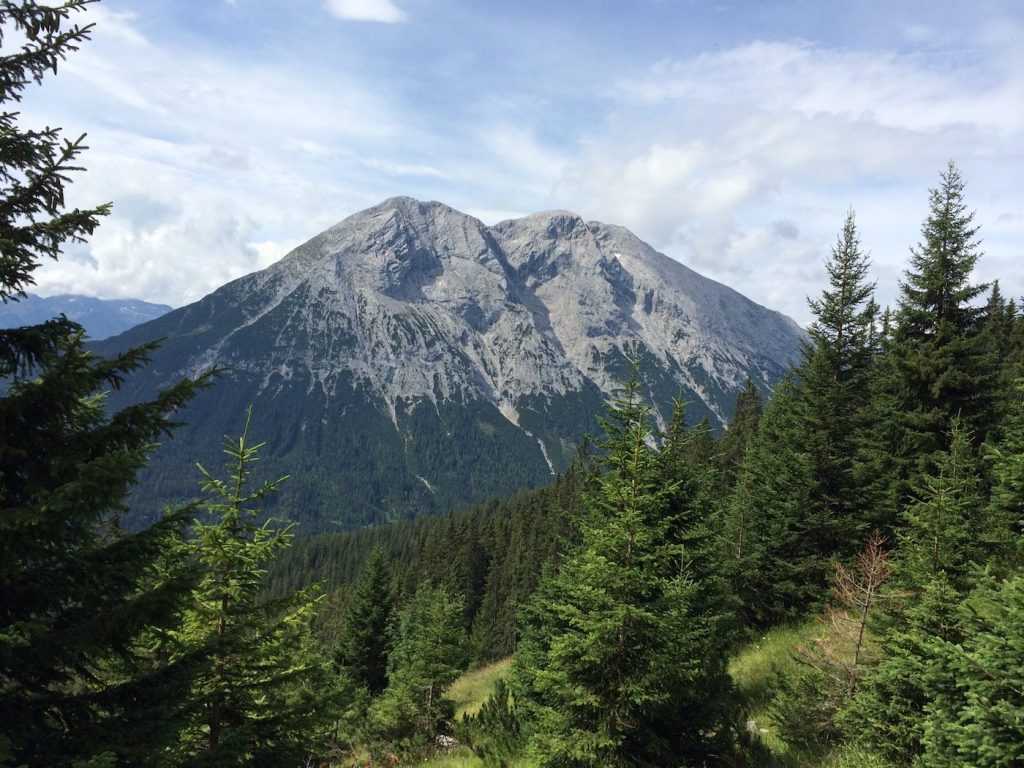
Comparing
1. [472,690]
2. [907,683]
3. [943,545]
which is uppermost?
[943,545]

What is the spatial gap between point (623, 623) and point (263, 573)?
24.7ft

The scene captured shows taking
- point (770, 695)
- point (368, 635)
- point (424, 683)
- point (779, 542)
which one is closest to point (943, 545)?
point (770, 695)

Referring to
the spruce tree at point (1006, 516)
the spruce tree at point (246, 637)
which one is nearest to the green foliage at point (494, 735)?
the spruce tree at point (246, 637)

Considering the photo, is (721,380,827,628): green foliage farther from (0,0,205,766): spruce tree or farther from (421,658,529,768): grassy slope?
(0,0,205,766): spruce tree

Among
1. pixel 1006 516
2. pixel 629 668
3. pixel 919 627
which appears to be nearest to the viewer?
pixel 919 627

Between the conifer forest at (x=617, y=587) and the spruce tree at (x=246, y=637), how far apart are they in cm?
6

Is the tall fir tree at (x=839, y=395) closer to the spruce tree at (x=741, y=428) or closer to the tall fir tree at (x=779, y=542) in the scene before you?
the tall fir tree at (x=779, y=542)

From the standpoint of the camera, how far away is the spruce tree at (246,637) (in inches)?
430

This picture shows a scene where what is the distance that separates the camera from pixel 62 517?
259 inches

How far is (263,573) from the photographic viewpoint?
1183cm

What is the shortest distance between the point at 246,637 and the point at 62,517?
641 cm

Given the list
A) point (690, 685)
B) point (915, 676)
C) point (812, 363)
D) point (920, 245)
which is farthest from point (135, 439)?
→ point (920, 245)

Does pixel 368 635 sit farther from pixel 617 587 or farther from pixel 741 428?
pixel 741 428

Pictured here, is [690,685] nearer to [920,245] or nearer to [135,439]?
[135,439]
